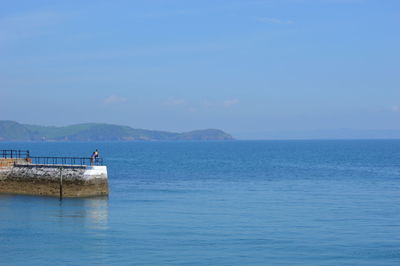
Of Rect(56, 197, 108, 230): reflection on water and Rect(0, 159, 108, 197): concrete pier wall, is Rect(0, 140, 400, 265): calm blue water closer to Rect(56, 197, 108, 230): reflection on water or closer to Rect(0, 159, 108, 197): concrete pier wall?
Rect(56, 197, 108, 230): reflection on water

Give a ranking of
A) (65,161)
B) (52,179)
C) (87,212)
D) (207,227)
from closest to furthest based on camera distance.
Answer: (207,227) < (87,212) < (52,179) < (65,161)

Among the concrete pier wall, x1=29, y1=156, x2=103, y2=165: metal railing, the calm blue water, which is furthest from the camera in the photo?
x1=29, y1=156, x2=103, y2=165: metal railing

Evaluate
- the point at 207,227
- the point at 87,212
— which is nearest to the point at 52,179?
the point at 87,212

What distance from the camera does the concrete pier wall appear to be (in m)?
52.6

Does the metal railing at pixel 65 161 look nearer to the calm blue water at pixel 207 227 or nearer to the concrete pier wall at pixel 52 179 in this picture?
the concrete pier wall at pixel 52 179

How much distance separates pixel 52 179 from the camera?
179 feet

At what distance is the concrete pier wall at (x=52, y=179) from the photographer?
173 feet

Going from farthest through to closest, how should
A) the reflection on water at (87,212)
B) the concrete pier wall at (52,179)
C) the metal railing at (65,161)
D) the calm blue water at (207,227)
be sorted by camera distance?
1. the metal railing at (65,161)
2. the concrete pier wall at (52,179)
3. the reflection on water at (87,212)
4. the calm blue water at (207,227)

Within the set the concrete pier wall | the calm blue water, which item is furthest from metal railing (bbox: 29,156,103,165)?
the calm blue water

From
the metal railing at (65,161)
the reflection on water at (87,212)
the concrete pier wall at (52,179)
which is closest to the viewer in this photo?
the reflection on water at (87,212)

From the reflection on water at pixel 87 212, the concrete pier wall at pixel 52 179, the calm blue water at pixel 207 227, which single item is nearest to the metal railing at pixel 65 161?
the concrete pier wall at pixel 52 179

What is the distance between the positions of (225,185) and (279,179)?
11137 millimetres

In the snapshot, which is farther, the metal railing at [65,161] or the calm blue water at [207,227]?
the metal railing at [65,161]

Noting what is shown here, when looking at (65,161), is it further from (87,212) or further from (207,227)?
(207,227)
